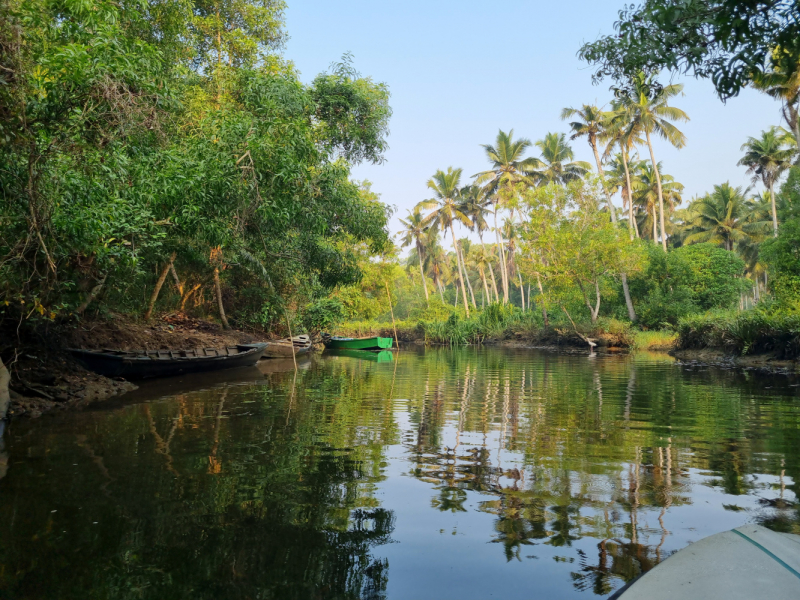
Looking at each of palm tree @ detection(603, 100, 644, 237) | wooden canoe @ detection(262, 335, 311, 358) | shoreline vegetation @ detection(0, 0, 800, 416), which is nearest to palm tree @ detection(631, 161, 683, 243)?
shoreline vegetation @ detection(0, 0, 800, 416)

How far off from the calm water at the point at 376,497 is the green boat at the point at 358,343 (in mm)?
27838

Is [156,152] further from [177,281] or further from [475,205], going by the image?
[475,205]

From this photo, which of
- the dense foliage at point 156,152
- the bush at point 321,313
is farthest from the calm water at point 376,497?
the bush at point 321,313

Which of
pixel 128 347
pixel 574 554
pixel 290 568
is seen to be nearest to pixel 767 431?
pixel 574 554

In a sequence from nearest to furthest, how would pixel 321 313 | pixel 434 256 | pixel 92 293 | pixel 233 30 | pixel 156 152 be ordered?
→ 1. pixel 156 152
2. pixel 92 293
3. pixel 233 30
4. pixel 321 313
5. pixel 434 256

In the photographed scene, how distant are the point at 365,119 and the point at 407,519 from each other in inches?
732

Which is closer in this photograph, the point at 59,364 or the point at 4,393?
the point at 4,393

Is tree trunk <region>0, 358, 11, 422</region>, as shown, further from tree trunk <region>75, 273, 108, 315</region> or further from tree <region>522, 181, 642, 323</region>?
tree <region>522, 181, 642, 323</region>

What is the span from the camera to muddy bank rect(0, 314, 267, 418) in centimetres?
1050

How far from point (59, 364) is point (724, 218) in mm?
51937

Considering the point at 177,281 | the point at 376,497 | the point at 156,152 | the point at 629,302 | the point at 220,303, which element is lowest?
the point at 376,497

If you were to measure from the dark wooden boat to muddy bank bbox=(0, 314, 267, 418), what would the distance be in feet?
1.36

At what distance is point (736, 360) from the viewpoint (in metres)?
21.6

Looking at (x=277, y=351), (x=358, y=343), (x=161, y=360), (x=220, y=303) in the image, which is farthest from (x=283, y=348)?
(x=358, y=343)
